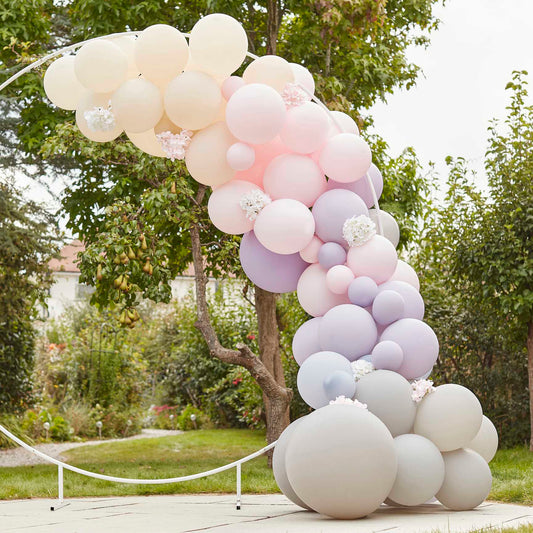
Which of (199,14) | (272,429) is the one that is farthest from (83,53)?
(199,14)

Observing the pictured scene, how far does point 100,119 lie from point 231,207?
1.02m

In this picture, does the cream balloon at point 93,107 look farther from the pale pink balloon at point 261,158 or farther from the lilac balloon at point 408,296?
the lilac balloon at point 408,296

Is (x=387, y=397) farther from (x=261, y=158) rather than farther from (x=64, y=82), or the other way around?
(x=64, y=82)

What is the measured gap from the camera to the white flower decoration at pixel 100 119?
490cm

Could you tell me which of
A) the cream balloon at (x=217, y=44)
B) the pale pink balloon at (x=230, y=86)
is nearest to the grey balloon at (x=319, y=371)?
the pale pink balloon at (x=230, y=86)

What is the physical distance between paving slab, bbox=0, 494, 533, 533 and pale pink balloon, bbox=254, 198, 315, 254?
5.50 feet

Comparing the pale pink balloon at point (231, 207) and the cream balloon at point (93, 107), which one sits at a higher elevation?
the cream balloon at point (93, 107)

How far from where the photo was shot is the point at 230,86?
16.4 ft

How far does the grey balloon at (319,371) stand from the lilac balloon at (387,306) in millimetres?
358

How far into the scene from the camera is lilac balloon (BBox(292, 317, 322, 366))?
5.02m

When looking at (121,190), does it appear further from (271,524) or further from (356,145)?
(271,524)

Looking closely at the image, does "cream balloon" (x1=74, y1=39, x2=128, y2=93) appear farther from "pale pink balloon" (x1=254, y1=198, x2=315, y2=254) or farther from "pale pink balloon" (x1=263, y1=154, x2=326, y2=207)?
"pale pink balloon" (x1=254, y1=198, x2=315, y2=254)

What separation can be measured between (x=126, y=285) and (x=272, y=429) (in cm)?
213

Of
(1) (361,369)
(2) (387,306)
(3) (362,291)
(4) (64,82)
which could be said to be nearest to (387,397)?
(1) (361,369)
